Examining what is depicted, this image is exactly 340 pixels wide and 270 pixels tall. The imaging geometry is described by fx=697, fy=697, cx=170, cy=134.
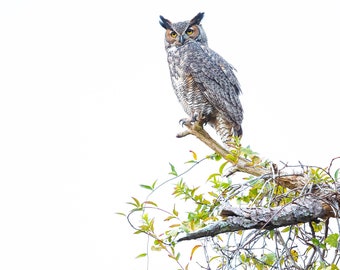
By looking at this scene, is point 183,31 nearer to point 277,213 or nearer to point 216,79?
point 216,79

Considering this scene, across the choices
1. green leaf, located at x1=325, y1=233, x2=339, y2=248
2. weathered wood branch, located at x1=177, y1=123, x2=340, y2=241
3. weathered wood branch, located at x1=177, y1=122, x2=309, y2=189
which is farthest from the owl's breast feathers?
green leaf, located at x1=325, y1=233, x2=339, y2=248

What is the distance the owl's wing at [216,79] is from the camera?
475 cm

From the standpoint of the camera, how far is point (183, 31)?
5297mm

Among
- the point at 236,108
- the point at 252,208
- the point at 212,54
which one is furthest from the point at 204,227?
the point at 212,54

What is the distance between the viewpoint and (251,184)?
2.01m

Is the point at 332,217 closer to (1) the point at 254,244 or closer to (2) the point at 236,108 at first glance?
(1) the point at 254,244

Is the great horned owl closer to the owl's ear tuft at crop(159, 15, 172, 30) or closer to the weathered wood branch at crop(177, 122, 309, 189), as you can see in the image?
the owl's ear tuft at crop(159, 15, 172, 30)

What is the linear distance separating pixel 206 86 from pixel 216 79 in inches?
4.7

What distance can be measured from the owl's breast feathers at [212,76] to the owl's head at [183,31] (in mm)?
102

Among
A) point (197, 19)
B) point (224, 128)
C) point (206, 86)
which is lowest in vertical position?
point (224, 128)

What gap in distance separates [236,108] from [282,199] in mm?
2683

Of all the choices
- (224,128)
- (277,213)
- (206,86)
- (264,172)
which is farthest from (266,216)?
(206,86)

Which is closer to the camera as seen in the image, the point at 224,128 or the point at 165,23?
the point at 224,128

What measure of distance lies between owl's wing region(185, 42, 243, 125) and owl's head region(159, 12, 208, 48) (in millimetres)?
119
